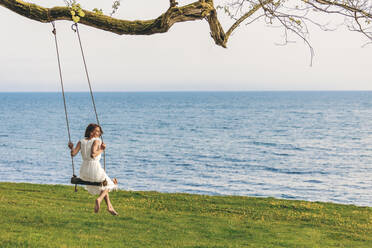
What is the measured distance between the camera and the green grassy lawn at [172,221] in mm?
9383

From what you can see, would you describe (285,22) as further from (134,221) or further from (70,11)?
(134,221)

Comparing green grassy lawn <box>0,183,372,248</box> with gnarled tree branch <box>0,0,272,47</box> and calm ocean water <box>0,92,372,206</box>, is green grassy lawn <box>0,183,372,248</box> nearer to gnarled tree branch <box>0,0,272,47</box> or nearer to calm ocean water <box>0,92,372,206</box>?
gnarled tree branch <box>0,0,272,47</box>

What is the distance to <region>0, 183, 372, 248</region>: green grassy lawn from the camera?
938cm

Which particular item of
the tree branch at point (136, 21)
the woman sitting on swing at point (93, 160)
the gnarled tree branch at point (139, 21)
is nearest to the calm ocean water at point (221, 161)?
the woman sitting on swing at point (93, 160)

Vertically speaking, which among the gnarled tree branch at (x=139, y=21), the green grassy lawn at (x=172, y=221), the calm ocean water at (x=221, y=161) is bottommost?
the calm ocean water at (x=221, y=161)

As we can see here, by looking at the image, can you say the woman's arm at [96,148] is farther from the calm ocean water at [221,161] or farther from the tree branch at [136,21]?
the calm ocean water at [221,161]

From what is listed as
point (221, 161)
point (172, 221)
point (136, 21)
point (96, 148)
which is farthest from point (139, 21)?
point (221, 161)

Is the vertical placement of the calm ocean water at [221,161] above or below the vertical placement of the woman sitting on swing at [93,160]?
below

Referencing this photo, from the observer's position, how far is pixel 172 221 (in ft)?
38.4

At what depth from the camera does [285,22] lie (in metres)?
8.25

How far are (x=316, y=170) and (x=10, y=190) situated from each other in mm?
28904

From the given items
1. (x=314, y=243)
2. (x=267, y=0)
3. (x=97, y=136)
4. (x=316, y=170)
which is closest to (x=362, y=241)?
(x=314, y=243)

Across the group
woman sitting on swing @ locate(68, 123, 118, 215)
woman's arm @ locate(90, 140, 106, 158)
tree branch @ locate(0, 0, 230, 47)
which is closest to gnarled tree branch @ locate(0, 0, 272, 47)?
tree branch @ locate(0, 0, 230, 47)

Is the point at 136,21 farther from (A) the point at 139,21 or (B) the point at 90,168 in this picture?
(B) the point at 90,168
